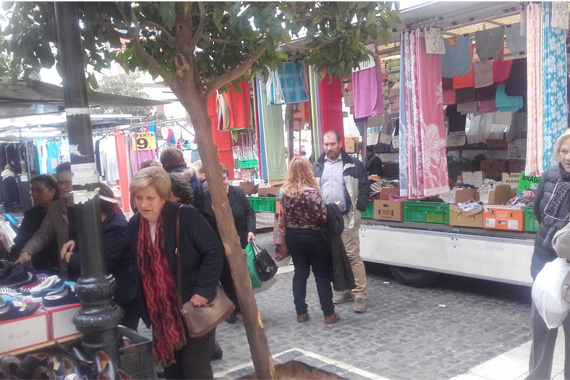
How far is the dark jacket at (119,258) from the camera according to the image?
149 inches

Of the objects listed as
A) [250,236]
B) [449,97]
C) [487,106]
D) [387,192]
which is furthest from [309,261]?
[487,106]

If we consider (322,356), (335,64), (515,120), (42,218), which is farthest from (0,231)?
(515,120)

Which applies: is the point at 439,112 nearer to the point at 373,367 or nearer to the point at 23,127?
the point at 373,367

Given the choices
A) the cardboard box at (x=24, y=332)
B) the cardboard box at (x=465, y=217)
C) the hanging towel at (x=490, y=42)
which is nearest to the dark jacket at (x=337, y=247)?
the cardboard box at (x=465, y=217)

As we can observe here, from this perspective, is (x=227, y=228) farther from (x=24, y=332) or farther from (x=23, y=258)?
(x=23, y=258)

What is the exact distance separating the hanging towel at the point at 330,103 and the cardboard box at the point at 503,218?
2.57m

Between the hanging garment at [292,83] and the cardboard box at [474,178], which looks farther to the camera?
the cardboard box at [474,178]

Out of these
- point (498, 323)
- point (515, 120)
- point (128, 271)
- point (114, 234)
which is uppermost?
point (515, 120)

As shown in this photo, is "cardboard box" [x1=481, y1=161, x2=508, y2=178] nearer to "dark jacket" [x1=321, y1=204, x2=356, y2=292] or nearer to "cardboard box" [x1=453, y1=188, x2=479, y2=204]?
"cardboard box" [x1=453, y1=188, x2=479, y2=204]

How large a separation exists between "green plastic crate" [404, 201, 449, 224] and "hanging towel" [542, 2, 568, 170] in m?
1.46

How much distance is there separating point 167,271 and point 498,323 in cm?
387

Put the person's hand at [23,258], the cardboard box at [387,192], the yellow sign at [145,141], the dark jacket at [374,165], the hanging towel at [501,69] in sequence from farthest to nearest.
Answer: the yellow sign at [145,141]
the dark jacket at [374,165]
the hanging towel at [501,69]
the cardboard box at [387,192]
the person's hand at [23,258]

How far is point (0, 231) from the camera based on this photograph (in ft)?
16.5

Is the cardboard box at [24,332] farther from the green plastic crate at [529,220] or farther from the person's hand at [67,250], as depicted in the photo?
the green plastic crate at [529,220]
